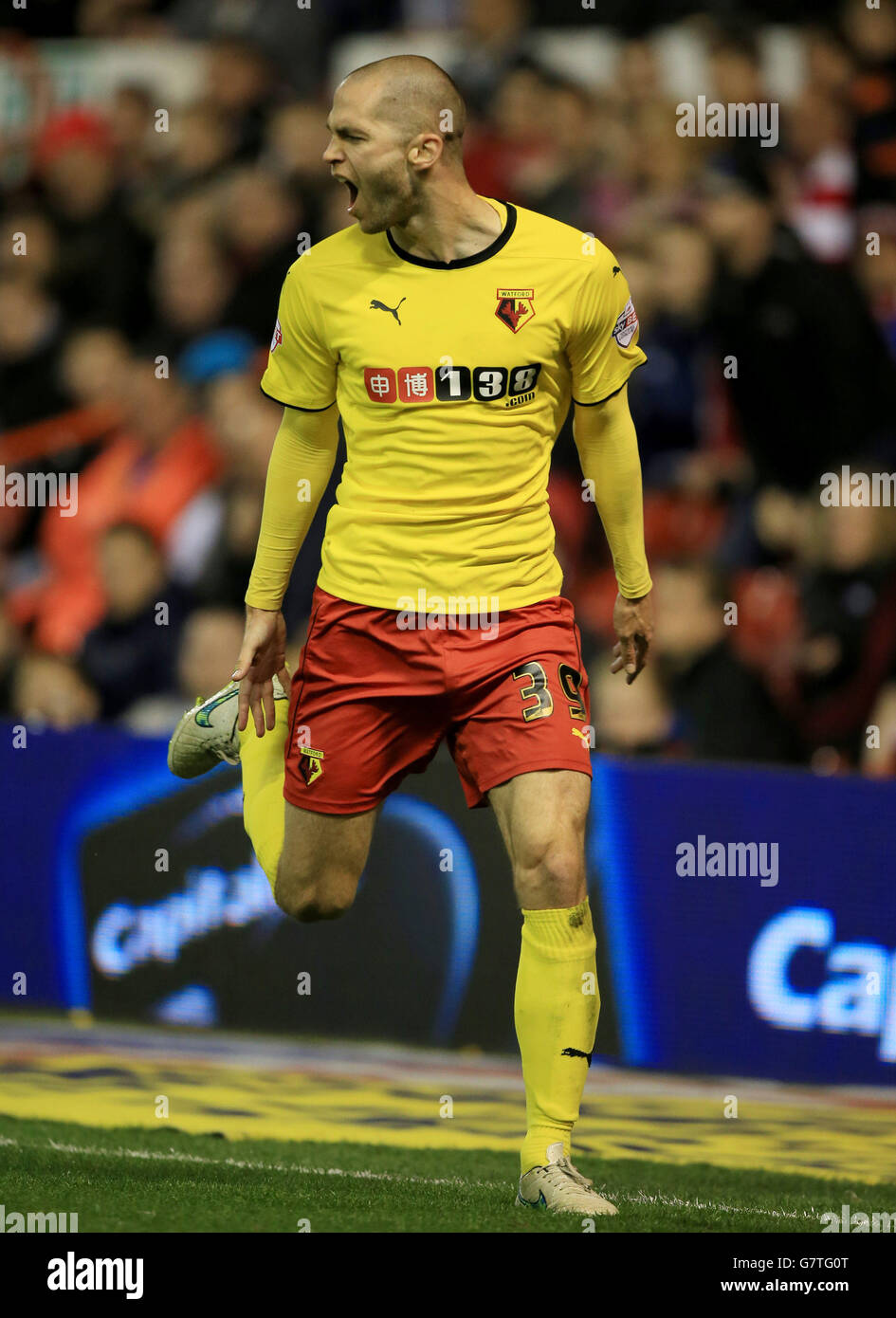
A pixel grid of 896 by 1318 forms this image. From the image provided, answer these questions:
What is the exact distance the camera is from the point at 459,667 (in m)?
4.72

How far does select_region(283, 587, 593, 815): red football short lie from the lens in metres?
4.68

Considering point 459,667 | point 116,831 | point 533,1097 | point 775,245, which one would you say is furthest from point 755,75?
point 533,1097

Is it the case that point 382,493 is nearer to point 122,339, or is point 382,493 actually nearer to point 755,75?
point 755,75

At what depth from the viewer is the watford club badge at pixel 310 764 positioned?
4.95 meters

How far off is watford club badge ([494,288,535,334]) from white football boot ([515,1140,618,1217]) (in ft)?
6.14

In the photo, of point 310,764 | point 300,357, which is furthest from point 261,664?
point 300,357

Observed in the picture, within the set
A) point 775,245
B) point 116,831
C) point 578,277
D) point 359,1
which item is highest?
point 359,1

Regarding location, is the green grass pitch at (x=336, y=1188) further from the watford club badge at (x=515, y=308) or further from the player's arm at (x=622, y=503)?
the watford club badge at (x=515, y=308)

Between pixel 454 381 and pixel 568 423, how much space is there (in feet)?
12.0

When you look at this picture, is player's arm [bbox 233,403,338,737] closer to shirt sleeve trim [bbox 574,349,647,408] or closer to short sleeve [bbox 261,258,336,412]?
short sleeve [bbox 261,258,336,412]

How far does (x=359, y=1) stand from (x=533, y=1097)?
22.2 ft

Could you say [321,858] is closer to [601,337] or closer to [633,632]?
[633,632]

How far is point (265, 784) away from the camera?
17.4 feet

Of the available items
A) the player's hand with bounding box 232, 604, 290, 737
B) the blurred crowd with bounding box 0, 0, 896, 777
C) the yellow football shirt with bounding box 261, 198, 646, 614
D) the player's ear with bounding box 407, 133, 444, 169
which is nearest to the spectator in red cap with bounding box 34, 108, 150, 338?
the blurred crowd with bounding box 0, 0, 896, 777
